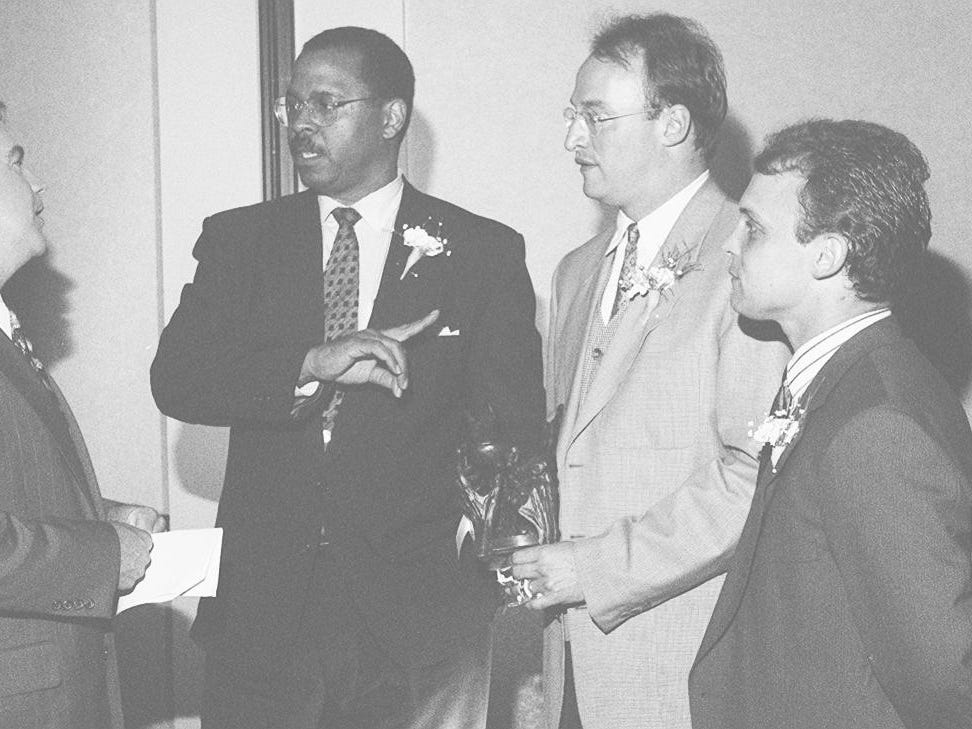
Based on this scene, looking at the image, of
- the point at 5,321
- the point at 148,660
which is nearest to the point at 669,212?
the point at 5,321

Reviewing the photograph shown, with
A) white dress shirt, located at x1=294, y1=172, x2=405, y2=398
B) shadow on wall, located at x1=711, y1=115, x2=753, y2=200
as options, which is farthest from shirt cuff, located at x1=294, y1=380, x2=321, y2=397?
shadow on wall, located at x1=711, y1=115, x2=753, y2=200

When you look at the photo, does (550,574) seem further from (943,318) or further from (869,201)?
(943,318)

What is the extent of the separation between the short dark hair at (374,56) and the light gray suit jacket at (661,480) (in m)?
0.93

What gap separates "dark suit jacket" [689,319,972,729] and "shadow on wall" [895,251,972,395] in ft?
6.02

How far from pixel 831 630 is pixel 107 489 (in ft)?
9.51

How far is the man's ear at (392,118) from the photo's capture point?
10.9 ft

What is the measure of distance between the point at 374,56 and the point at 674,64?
Answer: 0.81 meters

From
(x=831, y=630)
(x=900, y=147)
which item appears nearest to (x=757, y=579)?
(x=831, y=630)

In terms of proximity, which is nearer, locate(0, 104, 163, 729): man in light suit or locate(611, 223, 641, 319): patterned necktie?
locate(0, 104, 163, 729): man in light suit

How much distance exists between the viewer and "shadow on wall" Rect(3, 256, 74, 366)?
429 centimetres

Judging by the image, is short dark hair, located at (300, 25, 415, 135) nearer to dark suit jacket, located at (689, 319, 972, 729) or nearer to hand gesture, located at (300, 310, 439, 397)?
hand gesture, located at (300, 310, 439, 397)

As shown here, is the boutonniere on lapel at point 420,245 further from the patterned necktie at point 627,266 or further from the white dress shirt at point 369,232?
the patterned necktie at point 627,266

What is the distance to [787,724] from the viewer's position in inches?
86.5

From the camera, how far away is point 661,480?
270cm
